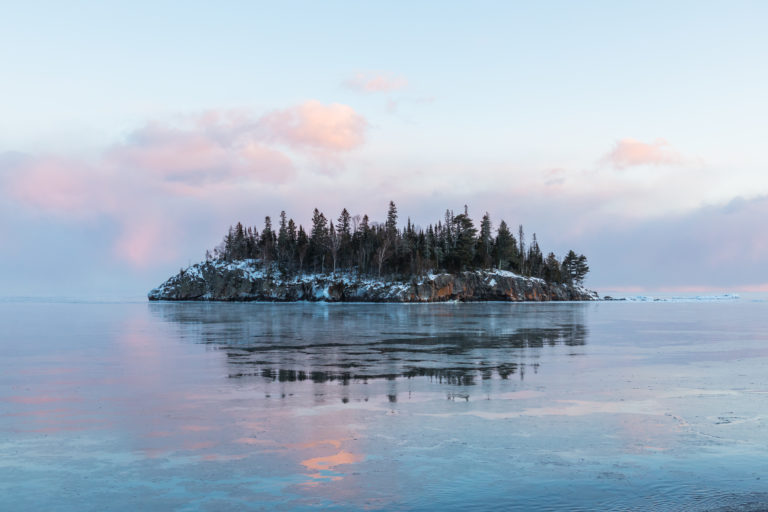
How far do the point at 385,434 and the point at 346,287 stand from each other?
157 metres

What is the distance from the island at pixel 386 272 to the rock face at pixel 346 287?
11.7 inches

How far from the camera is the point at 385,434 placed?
40.0ft

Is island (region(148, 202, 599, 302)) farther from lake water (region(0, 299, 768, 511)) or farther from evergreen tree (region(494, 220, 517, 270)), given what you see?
lake water (region(0, 299, 768, 511))

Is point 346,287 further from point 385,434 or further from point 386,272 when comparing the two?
point 385,434

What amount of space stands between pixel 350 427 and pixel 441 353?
15450 millimetres

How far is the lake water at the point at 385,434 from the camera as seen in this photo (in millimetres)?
8781

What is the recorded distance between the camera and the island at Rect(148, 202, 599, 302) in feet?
552

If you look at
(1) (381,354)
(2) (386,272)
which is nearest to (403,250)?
(2) (386,272)

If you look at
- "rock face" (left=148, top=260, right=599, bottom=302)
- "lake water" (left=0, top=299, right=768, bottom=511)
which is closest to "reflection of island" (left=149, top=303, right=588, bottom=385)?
"lake water" (left=0, top=299, right=768, bottom=511)

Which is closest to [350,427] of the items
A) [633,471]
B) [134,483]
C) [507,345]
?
[134,483]

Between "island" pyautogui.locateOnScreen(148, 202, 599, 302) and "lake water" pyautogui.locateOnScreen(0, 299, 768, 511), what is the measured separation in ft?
456

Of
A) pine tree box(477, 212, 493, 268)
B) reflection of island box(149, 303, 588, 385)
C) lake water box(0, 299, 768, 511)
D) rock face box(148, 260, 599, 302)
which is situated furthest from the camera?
pine tree box(477, 212, 493, 268)

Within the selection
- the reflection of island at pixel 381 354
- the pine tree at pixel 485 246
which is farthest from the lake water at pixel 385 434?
the pine tree at pixel 485 246

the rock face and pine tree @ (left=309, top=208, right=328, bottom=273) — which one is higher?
pine tree @ (left=309, top=208, right=328, bottom=273)
